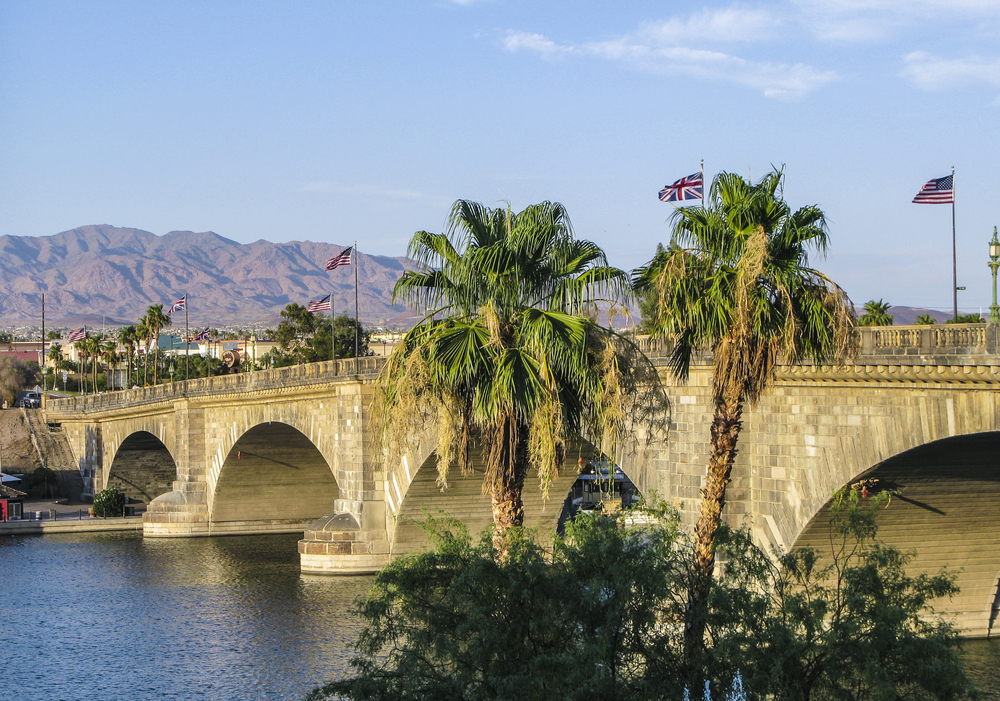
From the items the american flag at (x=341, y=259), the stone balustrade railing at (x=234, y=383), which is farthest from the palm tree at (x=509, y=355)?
the american flag at (x=341, y=259)

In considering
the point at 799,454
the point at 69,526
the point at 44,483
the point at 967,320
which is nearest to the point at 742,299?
the point at 799,454

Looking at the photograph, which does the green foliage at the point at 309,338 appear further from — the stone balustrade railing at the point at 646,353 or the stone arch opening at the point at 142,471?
the stone balustrade railing at the point at 646,353

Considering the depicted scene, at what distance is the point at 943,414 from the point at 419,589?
42.5 feet

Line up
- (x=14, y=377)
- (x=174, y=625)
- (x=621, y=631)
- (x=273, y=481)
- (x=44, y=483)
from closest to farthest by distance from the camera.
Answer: (x=621, y=631), (x=174, y=625), (x=273, y=481), (x=44, y=483), (x=14, y=377)

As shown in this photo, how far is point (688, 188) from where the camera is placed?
1452 inches

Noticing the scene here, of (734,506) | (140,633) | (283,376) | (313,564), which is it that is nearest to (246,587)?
(313,564)

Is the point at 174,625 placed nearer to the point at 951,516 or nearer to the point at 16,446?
the point at 951,516

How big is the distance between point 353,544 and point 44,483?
Answer: 58.7 metres

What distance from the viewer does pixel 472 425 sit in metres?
20.6

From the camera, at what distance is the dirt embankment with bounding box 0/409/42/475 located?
335ft

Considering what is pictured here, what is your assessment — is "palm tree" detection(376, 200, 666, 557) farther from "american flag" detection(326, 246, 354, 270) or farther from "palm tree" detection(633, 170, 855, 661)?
"american flag" detection(326, 246, 354, 270)

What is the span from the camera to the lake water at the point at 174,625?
110ft

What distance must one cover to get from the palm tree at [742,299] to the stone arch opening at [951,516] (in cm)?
699

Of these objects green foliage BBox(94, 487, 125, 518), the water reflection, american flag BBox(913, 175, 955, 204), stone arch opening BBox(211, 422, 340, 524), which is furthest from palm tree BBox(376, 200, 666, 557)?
green foliage BBox(94, 487, 125, 518)
